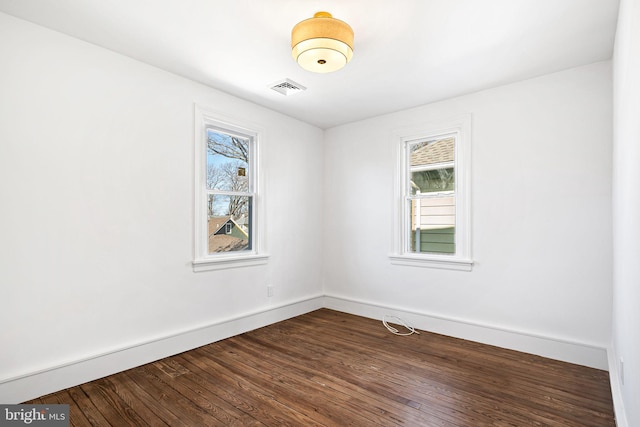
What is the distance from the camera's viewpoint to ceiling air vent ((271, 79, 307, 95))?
10.9 feet

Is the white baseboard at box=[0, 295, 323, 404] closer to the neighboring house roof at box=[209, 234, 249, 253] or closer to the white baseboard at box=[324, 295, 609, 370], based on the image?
the neighboring house roof at box=[209, 234, 249, 253]

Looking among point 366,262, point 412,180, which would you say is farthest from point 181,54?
point 366,262

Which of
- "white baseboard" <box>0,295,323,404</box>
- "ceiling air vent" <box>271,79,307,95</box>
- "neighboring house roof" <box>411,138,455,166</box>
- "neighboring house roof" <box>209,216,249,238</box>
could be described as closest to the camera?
"white baseboard" <box>0,295,323,404</box>

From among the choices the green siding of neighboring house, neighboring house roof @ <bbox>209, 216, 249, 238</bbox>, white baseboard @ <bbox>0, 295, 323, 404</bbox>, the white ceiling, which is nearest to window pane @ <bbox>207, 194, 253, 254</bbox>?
neighboring house roof @ <bbox>209, 216, 249, 238</bbox>

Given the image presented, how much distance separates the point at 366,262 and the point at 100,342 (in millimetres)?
3006

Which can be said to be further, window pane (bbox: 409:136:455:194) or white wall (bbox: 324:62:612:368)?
window pane (bbox: 409:136:455:194)

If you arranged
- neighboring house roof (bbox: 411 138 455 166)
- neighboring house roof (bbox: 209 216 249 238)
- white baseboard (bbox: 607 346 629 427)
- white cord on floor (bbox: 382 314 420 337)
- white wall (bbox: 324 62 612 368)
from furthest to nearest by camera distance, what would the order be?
neighboring house roof (bbox: 411 138 455 166)
white cord on floor (bbox: 382 314 420 337)
neighboring house roof (bbox: 209 216 249 238)
white wall (bbox: 324 62 612 368)
white baseboard (bbox: 607 346 629 427)

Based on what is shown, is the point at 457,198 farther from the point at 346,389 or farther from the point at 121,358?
the point at 121,358

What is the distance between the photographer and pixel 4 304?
2.24 metres

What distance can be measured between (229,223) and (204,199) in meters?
0.47

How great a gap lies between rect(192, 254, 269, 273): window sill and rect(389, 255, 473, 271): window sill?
1.64 metres

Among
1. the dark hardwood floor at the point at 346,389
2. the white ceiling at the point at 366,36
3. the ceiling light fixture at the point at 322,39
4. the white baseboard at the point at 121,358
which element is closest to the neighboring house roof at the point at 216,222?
the white baseboard at the point at 121,358

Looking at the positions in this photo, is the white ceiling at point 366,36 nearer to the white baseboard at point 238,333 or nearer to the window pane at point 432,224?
the window pane at point 432,224

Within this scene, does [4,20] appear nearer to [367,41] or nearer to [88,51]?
[88,51]
